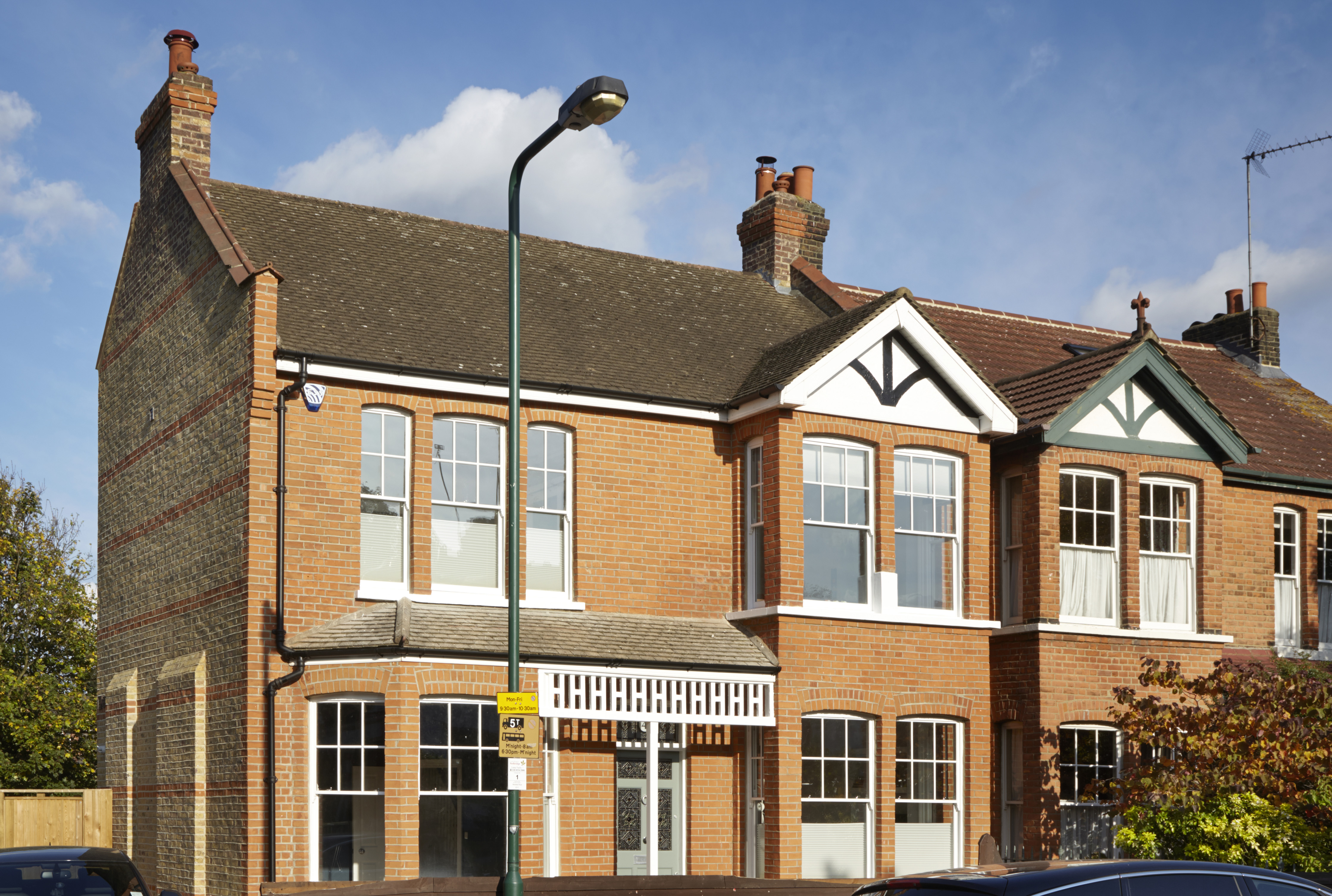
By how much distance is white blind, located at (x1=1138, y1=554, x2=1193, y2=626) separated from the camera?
839 inches

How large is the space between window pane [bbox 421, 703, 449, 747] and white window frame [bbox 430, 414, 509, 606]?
1.59 metres

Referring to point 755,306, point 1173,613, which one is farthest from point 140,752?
point 1173,613

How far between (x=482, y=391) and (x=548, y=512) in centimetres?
185

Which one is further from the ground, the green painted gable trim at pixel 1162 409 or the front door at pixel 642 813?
the green painted gable trim at pixel 1162 409

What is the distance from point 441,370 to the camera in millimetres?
18406

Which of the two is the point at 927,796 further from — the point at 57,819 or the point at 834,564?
the point at 57,819

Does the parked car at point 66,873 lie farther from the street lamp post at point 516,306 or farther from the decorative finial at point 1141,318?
the decorative finial at point 1141,318

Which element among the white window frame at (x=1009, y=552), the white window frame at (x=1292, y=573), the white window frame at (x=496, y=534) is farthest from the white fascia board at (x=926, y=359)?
the white window frame at (x=1292, y=573)

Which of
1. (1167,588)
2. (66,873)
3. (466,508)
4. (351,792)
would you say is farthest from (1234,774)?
(66,873)

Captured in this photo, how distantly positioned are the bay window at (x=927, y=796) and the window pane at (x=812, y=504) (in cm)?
298

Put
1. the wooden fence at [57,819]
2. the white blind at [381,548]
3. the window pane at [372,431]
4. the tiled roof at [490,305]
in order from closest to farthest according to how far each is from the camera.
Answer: the white blind at [381,548], the window pane at [372,431], the tiled roof at [490,305], the wooden fence at [57,819]

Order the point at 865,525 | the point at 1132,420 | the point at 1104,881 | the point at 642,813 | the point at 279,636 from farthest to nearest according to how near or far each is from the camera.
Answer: the point at 1132,420
the point at 865,525
the point at 642,813
the point at 279,636
the point at 1104,881

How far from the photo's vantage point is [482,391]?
18.8 meters

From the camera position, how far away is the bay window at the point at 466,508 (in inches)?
731
